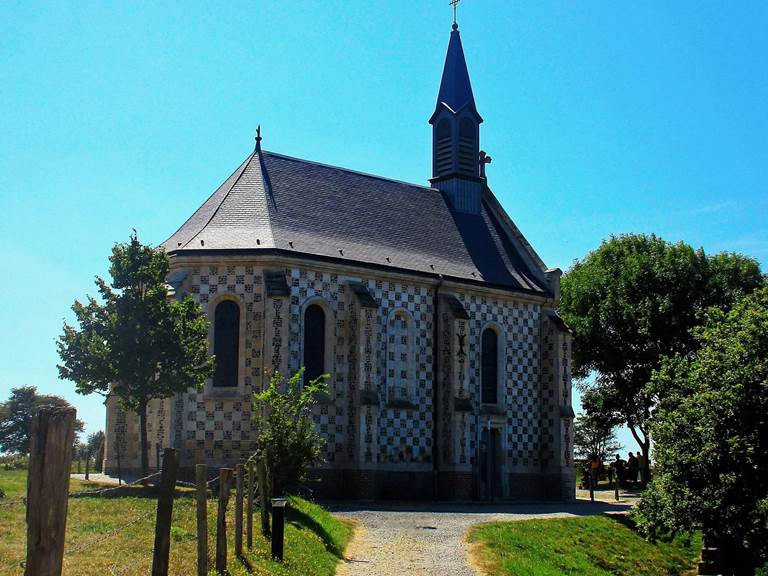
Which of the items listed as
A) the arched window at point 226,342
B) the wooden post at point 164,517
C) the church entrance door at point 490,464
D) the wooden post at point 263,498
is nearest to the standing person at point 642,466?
the church entrance door at point 490,464

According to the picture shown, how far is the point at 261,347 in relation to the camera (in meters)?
34.3

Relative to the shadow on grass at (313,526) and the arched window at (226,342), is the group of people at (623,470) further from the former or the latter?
the shadow on grass at (313,526)

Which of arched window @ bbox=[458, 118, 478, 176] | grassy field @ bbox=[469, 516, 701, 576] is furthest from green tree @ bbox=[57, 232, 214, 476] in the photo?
arched window @ bbox=[458, 118, 478, 176]

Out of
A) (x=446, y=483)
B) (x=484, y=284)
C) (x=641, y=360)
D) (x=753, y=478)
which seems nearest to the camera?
→ (x=753, y=478)

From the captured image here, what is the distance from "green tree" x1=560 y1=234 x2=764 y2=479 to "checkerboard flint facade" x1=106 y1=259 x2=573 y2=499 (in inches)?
337

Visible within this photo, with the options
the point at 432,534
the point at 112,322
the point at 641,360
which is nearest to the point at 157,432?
the point at 112,322

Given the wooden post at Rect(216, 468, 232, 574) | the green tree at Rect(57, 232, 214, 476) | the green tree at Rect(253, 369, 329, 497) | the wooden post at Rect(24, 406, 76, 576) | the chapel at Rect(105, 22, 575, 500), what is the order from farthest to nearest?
the chapel at Rect(105, 22, 575, 500), the green tree at Rect(57, 232, 214, 476), the green tree at Rect(253, 369, 329, 497), the wooden post at Rect(216, 468, 232, 574), the wooden post at Rect(24, 406, 76, 576)

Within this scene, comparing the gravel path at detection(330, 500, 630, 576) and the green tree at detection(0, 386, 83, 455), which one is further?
the green tree at detection(0, 386, 83, 455)

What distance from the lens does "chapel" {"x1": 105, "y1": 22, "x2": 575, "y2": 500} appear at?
34562mm

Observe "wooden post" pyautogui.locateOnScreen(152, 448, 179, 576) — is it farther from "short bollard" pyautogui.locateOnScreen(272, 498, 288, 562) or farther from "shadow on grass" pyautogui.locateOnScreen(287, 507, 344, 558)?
"shadow on grass" pyautogui.locateOnScreen(287, 507, 344, 558)

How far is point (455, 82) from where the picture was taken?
47.3m

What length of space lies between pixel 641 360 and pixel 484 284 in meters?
13.6

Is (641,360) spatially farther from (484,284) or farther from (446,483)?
(446,483)

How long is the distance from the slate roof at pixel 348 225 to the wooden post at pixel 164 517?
24615 millimetres
